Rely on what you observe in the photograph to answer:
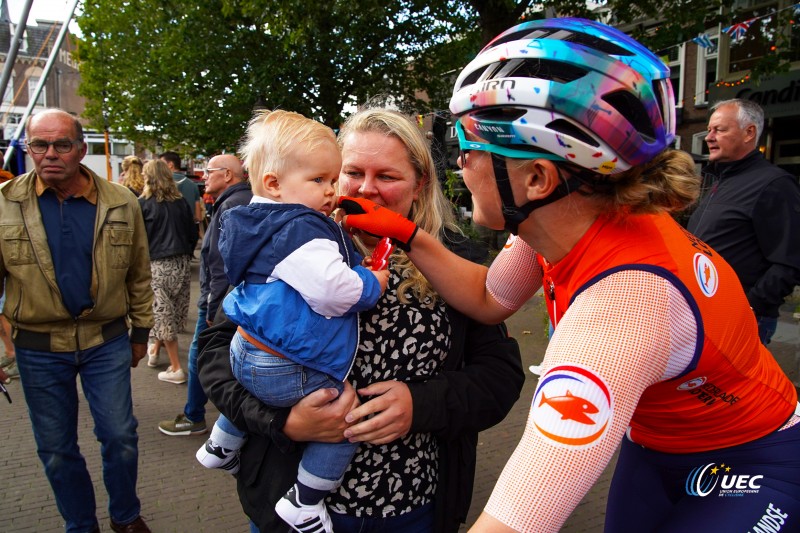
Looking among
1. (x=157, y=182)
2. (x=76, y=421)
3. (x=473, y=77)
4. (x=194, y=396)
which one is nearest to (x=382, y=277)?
(x=473, y=77)

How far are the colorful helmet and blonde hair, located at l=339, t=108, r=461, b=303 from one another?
60 centimetres

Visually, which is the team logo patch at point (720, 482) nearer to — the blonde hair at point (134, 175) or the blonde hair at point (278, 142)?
the blonde hair at point (278, 142)

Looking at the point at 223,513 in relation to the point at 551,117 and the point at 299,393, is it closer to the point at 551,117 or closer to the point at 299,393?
the point at 299,393

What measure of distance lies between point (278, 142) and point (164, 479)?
312 cm

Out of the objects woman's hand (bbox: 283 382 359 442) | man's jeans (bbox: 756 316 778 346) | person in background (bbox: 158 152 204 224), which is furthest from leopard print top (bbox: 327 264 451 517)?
person in background (bbox: 158 152 204 224)

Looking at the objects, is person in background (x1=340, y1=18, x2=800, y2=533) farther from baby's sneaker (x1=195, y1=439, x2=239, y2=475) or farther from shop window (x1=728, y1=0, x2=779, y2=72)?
shop window (x1=728, y1=0, x2=779, y2=72)

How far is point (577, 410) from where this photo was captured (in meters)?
1.07

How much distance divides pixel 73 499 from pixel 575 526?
2.77 meters

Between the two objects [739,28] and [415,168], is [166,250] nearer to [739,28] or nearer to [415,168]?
[415,168]

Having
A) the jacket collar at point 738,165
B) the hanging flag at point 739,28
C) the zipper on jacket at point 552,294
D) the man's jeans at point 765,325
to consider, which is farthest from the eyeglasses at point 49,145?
the hanging flag at point 739,28

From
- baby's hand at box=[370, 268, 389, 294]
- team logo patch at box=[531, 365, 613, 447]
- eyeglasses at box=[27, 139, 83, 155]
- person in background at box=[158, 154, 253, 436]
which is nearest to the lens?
team logo patch at box=[531, 365, 613, 447]

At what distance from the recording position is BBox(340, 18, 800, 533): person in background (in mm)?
1075

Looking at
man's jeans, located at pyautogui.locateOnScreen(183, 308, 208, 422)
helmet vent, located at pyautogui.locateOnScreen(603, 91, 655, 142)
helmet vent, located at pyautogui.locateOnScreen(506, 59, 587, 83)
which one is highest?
helmet vent, located at pyautogui.locateOnScreen(506, 59, 587, 83)

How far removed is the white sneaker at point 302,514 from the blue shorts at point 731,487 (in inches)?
36.7
